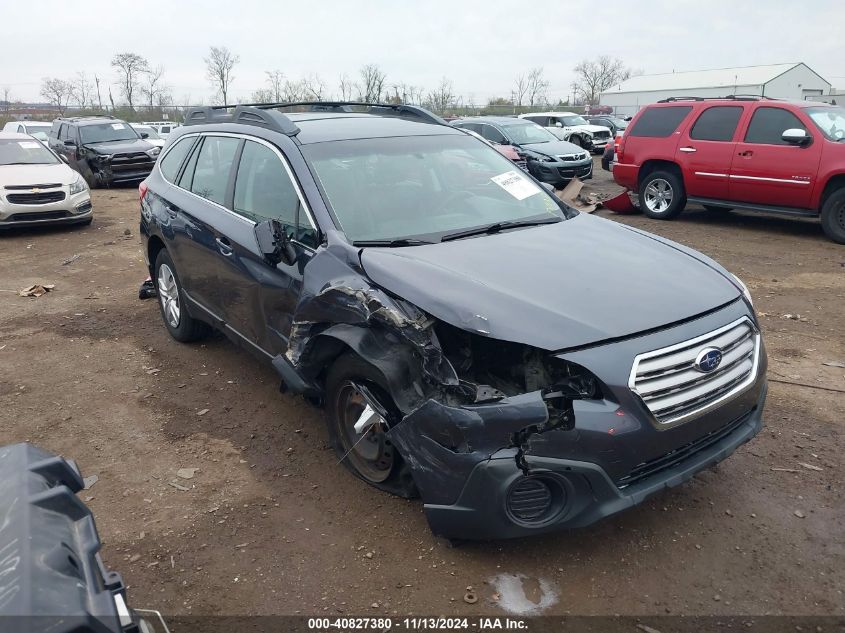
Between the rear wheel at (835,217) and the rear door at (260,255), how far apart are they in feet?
25.7

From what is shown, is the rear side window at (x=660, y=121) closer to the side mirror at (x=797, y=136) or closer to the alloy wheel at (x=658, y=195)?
the alloy wheel at (x=658, y=195)

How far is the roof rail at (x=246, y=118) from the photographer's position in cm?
408

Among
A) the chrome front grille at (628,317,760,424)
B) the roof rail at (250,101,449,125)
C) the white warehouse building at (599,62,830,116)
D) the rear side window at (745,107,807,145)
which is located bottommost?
the chrome front grille at (628,317,760,424)

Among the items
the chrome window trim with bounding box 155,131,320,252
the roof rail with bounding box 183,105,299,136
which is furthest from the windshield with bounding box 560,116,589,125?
the chrome window trim with bounding box 155,131,320,252

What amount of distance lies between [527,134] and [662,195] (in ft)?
20.0

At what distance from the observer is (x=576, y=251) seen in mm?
3416

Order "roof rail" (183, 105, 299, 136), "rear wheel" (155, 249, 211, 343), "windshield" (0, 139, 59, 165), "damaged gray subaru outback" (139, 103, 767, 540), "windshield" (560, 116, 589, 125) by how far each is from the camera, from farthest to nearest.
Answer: "windshield" (560, 116, 589, 125), "windshield" (0, 139, 59, 165), "rear wheel" (155, 249, 211, 343), "roof rail" (183, 105, 299, 136), "damaged gray subaru outback" (139, 103, 767, 540)

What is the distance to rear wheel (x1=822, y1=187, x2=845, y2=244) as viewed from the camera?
868 centimetres

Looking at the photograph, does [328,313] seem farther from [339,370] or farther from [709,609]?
[709,609]

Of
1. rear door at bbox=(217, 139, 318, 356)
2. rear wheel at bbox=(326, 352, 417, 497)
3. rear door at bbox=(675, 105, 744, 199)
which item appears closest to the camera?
rear wheel at bbox=(326, 352, 417, 497)

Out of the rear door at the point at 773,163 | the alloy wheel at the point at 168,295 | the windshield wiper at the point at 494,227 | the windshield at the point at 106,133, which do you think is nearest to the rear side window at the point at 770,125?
the rear door at the point at 773,163

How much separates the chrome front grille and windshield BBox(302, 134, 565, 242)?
1.35 m

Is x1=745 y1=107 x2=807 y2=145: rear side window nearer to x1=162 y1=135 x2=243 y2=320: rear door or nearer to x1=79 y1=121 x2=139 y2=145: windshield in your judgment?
x1=162 y1=135 x2=243 y2=320: rear door

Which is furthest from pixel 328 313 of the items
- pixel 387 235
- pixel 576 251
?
pixel 576 251
